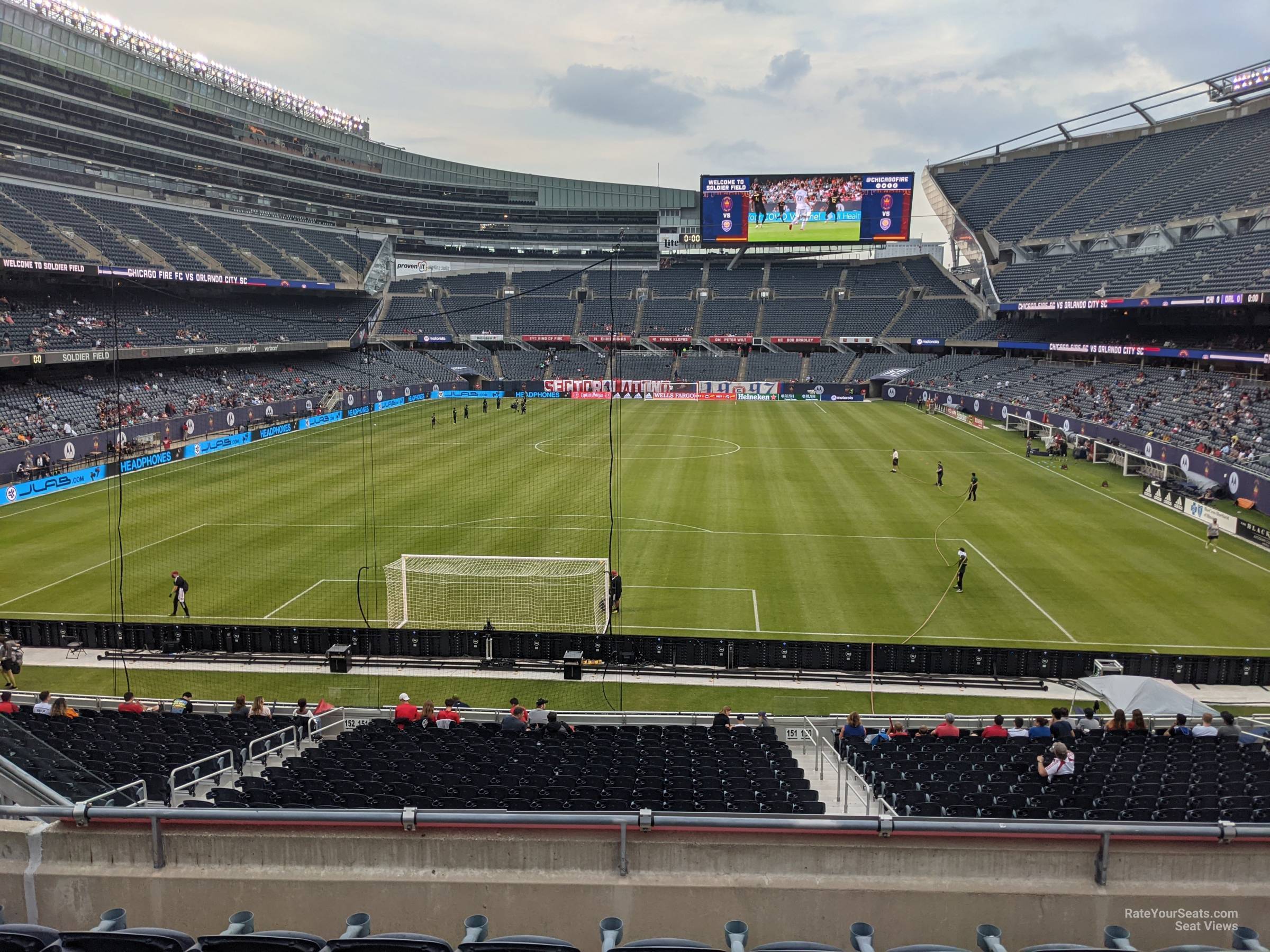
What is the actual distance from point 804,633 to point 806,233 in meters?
77.7

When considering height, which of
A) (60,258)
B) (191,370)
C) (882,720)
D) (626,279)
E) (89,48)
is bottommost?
(882,720)

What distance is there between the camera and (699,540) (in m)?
30.0

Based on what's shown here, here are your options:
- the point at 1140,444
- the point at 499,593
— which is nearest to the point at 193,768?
the point at 499,593

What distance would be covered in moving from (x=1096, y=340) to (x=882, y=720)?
55.2 meters

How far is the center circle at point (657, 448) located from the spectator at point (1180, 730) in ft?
106

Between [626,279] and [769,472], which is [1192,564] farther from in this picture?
[626,279]

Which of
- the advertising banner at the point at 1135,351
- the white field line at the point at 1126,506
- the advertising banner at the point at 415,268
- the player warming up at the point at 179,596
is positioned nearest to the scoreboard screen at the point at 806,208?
the advertising banner at the point at 1135,351

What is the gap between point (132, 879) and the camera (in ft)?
16.7

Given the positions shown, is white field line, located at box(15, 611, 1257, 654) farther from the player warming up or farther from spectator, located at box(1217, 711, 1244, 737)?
spectator, located at box(1217, 711, 1244, 737)

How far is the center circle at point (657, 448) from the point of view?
46438 mm

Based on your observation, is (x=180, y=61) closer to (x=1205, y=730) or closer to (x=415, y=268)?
(x=415, y=268)

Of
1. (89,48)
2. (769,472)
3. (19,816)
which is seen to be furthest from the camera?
(89,48)

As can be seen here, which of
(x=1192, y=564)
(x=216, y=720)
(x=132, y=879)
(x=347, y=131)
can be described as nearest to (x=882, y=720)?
(x=216, y=720)

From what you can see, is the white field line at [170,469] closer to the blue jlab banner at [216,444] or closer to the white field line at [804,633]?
the blue jlab banner at [216,444]
